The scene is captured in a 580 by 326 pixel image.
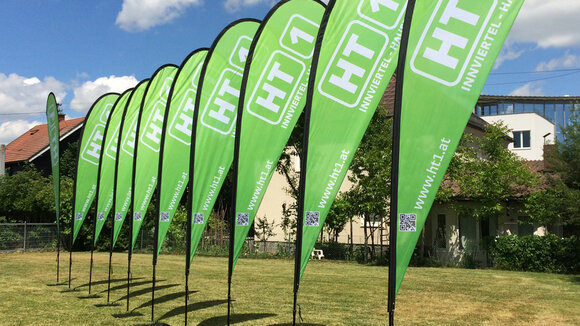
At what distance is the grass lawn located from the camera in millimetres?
11227

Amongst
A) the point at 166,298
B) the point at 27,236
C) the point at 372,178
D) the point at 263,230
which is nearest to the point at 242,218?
the point at 166,298

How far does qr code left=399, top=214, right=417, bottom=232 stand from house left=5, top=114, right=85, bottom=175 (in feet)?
115

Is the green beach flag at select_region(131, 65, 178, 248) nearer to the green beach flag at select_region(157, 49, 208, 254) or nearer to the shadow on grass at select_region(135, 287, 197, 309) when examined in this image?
the green beach flag at select_region(157, 49, 208, 254)

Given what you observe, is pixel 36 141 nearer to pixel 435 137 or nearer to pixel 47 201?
pixel 47 201

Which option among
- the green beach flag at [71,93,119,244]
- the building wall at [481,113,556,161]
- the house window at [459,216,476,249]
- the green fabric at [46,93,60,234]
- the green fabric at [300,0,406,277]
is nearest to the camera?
the green fabric at [300,0,406,277]

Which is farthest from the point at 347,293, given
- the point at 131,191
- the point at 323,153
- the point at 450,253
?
the point at 450,253

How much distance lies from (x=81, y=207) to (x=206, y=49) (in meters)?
6.49

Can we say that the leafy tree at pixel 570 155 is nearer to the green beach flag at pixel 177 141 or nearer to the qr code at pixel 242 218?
the green beach flag at pixel 177 141

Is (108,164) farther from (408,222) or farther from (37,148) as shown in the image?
(37,148)

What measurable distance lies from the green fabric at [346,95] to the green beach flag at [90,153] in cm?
946

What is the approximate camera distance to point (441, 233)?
1067 inches

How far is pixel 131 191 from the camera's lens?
1291cm

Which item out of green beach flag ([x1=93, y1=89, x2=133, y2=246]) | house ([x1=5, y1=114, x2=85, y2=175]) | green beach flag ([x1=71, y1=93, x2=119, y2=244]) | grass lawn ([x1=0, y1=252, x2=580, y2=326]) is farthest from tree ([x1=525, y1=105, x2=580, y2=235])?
house ([x1=5, y1=114, x2=85, y2=175])

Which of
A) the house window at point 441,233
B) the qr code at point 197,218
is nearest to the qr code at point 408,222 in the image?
the qr code at point 197,218
